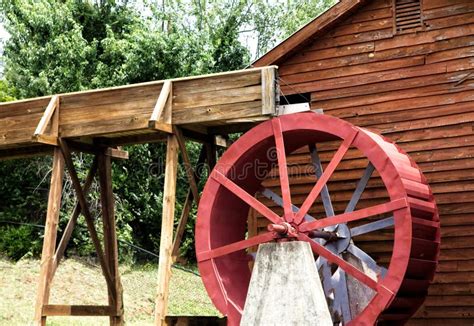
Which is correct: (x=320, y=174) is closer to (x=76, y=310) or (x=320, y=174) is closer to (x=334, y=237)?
(x=334, y=237)

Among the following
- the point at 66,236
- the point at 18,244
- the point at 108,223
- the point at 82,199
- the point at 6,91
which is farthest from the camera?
the point at 6,91

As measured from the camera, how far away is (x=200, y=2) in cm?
2570

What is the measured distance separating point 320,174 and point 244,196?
1245 mm

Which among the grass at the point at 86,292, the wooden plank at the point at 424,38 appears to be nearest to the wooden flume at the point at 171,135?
the wooden plank at the point at 424,38

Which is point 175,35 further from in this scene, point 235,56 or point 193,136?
point 193,136

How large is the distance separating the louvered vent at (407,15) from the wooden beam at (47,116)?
462cm

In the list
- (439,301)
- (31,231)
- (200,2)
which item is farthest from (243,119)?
(200,2)

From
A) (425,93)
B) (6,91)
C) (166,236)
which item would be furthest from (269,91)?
(6,91)

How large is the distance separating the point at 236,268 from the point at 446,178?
287 cm

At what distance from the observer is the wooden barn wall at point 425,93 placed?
30.3 feet

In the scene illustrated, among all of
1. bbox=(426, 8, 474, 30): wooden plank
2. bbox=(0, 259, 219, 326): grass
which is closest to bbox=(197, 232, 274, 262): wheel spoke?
bbox=(426, 8, 474, 30): wooden plank

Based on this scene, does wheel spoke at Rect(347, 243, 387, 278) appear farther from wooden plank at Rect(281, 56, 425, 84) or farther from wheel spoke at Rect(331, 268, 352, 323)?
wooden plank at Rect(281, 56, 425, 84)

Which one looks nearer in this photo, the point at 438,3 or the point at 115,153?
the point at 438,3

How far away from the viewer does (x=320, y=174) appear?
32.4ft
